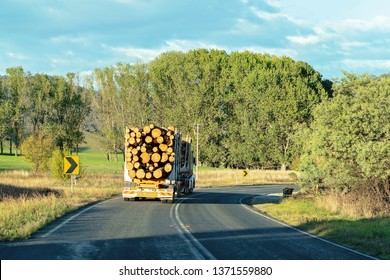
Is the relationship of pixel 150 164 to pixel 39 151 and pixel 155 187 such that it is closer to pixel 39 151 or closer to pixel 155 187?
pixel 155 187

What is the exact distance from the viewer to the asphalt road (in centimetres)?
984

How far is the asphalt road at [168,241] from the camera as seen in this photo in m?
9.84

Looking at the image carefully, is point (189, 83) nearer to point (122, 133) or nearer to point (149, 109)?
point (149, 109)

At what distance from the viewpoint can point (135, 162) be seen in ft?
82.6

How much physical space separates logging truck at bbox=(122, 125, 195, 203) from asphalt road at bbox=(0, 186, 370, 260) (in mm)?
7002

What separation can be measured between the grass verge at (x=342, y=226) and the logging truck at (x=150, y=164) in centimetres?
573

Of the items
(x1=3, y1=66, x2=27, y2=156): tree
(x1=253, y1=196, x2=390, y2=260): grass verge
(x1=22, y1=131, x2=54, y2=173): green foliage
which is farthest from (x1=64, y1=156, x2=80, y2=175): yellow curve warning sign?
(x1=3, y1=66, x2=27, y2=156): tree

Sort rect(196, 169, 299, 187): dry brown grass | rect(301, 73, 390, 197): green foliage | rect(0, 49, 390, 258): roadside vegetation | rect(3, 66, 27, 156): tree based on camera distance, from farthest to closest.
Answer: rect(3, 66, 27, 156): tree < rect(0, 49, 390, 258): roadside vegetation < rect(196, 169, 299, 187): dry brown grass < rect(301, 73, 390, 197): green foliage

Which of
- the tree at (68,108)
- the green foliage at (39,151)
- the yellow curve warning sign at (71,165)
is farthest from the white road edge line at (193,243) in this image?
the tree at (68,108)

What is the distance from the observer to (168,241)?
→ 11812mm

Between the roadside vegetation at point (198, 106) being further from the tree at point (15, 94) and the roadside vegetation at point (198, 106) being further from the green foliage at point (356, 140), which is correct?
the green foliage at point (356, 140)

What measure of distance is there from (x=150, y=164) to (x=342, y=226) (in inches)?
461

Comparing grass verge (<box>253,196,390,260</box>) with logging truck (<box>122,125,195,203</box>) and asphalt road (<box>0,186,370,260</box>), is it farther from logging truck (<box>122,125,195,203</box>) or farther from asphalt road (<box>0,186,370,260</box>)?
logging truck (<box>122,125,195,203</box>)

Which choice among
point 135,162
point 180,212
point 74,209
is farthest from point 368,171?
point 74,209
